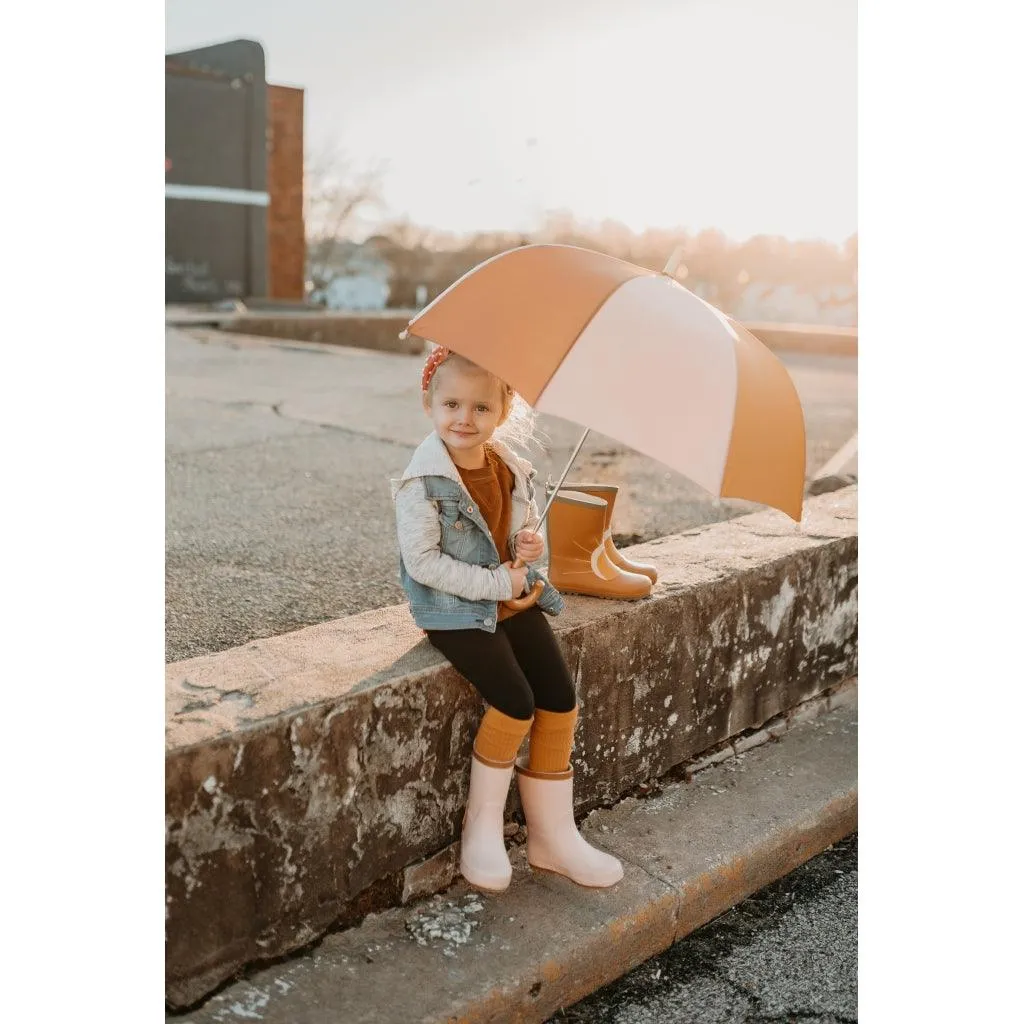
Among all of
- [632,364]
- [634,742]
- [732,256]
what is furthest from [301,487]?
[732,256]

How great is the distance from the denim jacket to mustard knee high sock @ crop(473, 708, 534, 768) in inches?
7.3

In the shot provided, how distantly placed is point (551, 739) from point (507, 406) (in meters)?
0.71

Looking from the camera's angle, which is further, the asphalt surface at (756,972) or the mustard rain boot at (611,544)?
the mustard rain boot at (611,544)

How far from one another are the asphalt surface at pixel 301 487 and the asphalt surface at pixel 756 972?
1.33 metres

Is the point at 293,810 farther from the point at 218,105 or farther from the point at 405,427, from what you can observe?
the point at 218,105

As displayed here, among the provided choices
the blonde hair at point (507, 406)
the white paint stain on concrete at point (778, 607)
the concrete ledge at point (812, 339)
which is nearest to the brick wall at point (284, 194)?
the concrete ledge at point (812, 339)

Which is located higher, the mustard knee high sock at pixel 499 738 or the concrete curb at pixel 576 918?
the mustard knee high sock at pixel 499 738

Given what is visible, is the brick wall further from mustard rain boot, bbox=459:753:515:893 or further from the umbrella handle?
mustard rain boot, bbox=459:753:515:893

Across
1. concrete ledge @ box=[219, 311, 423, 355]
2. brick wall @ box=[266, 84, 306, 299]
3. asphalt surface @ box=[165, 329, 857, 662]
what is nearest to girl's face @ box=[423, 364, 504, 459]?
asphalt surface @ box=[165, 329, 857, 662]

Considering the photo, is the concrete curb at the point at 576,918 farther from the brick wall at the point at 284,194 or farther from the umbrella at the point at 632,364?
the brick wall at the point at 284,194

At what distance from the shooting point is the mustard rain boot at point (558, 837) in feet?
7.78

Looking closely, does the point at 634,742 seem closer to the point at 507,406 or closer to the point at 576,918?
the point at 576,918

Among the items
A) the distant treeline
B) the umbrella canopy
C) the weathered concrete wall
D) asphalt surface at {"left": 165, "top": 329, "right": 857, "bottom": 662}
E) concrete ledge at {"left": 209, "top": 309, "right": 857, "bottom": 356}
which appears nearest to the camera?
the weathered concrete wall

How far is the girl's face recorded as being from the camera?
224 cm
